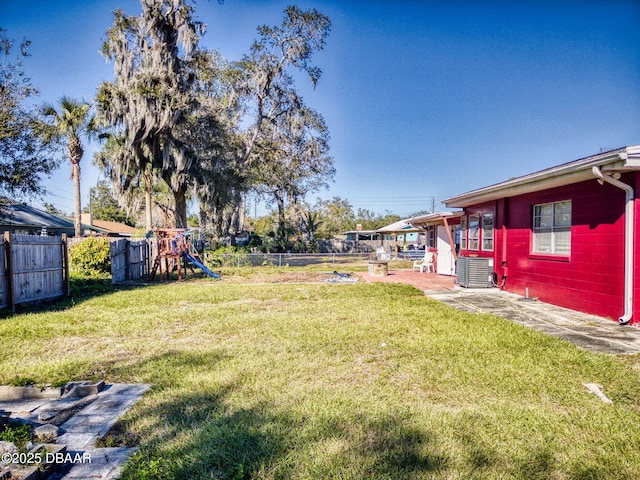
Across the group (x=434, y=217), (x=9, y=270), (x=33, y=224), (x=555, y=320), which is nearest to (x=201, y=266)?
(x=9, y=270)

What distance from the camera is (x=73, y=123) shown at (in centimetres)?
1683

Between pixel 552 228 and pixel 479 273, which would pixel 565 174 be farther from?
pixel 479 273

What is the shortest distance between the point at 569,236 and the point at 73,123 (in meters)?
20.0

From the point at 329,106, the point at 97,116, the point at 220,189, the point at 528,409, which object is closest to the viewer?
the point at 528,409

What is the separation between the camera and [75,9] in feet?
38.8

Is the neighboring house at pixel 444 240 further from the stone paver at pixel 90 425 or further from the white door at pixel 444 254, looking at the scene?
the stone paver at pixel 90 425

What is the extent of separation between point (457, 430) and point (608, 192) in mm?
5584

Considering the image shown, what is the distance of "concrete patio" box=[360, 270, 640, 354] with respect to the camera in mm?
4672

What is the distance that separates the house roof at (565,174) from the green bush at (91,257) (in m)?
12.0

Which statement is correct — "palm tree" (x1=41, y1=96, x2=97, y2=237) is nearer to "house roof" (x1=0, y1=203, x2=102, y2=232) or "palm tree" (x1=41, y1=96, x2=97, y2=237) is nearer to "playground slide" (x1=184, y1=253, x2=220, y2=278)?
"house roof" (x1=0, y1=203, x2=102, y2=232)

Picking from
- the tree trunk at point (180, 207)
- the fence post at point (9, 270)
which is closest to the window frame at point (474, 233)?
the fence post at point (9, 270)

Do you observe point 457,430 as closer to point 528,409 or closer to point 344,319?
point 528,409

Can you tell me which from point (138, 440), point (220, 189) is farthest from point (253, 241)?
point (138, 440)

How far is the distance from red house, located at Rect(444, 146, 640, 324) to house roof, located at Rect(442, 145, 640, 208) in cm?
1
